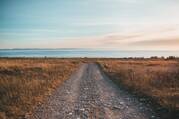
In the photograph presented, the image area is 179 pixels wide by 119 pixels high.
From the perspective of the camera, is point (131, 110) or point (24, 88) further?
point (24, 88)

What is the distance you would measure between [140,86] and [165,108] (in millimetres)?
6235

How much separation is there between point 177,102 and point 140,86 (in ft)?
17.6

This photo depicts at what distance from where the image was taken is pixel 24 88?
15844 millimetres

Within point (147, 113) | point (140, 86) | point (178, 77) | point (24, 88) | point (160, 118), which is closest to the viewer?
point (160, 118)

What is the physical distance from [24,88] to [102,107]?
621cm

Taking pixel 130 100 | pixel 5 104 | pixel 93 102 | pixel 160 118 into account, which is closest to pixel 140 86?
pixel 130 100

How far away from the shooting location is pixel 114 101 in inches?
524

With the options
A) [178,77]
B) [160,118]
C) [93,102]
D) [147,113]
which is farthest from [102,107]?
[178,77]

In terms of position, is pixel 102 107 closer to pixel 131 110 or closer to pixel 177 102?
pixel 131 110

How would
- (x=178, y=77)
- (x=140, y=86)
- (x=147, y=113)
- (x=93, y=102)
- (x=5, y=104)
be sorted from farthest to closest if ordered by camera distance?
(x=178, y=77) → (x=140, y=86) → (x=93, y=102) → (x=5, y=104) → (x=147, y=113)

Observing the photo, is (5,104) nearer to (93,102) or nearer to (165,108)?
(93,102)

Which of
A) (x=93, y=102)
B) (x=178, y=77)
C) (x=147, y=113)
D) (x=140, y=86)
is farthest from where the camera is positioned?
(x=178, y=77)

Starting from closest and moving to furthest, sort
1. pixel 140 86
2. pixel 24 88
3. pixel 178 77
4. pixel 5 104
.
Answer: pixel 5 104, pixel 24 88, pixel 140 86, pixel 178 77

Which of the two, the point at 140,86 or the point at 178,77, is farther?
the point at 178,77
